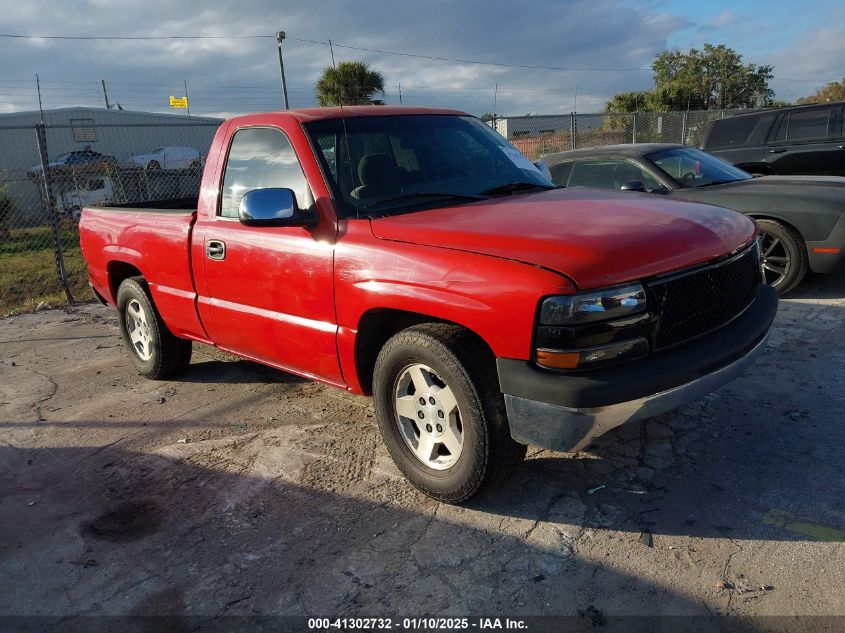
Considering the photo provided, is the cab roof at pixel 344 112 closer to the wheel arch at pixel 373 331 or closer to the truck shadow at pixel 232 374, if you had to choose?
the wheel arch at pixel 373 331

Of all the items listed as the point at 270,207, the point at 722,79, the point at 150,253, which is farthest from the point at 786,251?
the point at 722,79

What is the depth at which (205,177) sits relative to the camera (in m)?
4.28

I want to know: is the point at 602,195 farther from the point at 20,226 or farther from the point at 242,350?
the point at 20,226

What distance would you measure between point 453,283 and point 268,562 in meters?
1.45

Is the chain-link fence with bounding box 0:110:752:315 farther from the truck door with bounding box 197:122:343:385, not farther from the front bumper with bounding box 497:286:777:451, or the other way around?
the front bumper with bounding box 497:286:777:451

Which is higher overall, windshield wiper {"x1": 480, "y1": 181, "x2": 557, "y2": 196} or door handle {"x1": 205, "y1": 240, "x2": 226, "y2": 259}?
windshield wiper {"x1": 480, "y1": 181, "x2": 557, "y2": 196}

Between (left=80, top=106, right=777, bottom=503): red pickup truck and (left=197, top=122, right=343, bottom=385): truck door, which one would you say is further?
(left=197, top=122, right=343, bottom=385): truck door

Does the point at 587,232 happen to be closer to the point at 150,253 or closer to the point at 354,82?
the point at 150,253

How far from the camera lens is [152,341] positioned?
203 inches

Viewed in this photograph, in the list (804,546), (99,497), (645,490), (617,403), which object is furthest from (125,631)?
(804,546)

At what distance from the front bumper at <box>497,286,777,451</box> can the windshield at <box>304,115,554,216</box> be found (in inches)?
49.7

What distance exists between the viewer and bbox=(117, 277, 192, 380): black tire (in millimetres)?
5000

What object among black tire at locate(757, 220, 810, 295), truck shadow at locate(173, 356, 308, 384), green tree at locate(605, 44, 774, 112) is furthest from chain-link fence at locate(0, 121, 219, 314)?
green tree at locate(605, 44, 774, 112)

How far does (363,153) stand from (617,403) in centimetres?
201
